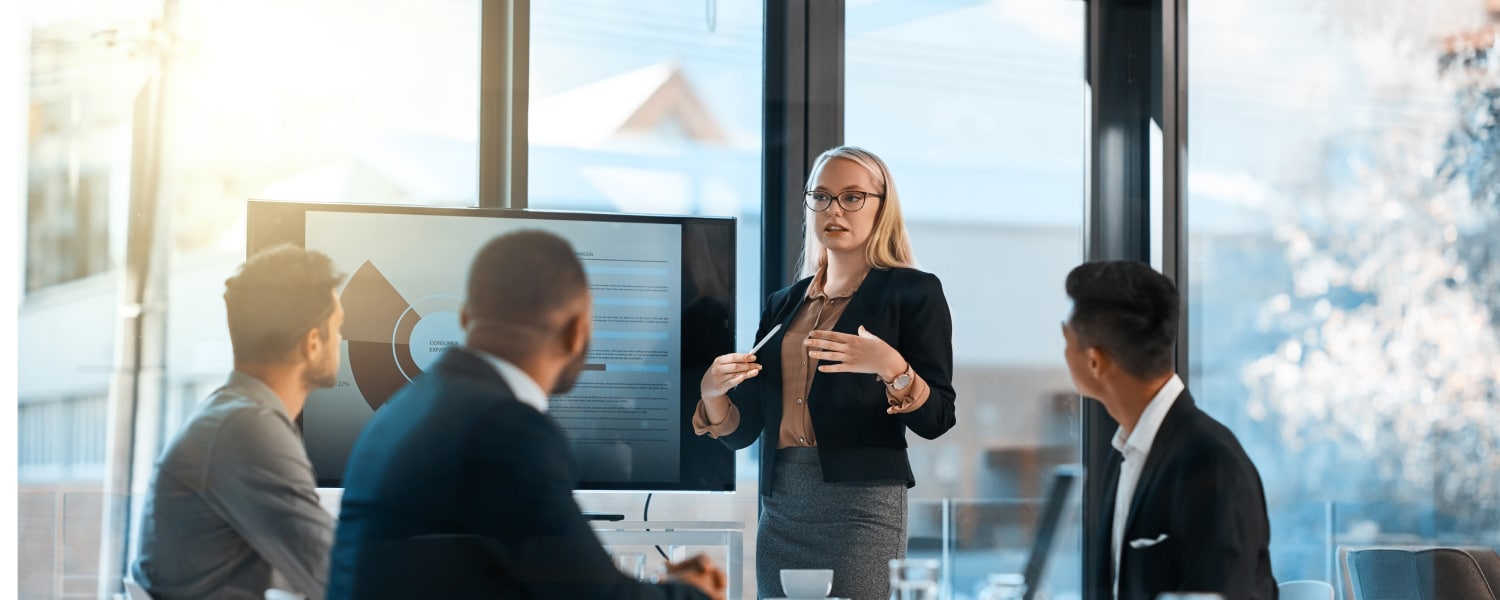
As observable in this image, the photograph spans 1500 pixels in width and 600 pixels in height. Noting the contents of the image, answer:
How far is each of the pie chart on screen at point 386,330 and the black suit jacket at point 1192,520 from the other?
136 cm

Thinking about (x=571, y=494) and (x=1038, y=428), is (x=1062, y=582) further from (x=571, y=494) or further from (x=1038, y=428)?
(x=571, y=494)

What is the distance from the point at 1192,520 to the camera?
2.59 metres

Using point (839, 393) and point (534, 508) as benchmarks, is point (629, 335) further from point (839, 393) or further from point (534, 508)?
A: point (534, 508)

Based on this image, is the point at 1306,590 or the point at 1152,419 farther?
the point at 1306,590

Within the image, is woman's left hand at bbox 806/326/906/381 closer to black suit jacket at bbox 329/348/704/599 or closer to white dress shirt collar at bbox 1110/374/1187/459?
white dress shirt collar at bbox 1110/374/1187/459

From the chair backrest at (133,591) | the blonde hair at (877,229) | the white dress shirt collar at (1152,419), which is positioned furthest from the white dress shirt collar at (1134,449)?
the chair backrest at (133,591)

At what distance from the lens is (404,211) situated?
2.64m

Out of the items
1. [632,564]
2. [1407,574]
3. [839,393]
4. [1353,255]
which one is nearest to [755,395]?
[839,393]

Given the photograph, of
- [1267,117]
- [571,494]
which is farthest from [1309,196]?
[571,494]

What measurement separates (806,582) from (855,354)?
473 millimetres

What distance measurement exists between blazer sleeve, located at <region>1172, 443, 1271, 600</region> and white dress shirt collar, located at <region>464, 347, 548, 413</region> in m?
1.23

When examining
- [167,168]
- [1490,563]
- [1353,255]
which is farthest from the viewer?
[1490,563]

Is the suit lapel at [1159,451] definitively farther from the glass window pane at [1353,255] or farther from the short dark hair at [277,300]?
the short dark hair at [277,300]

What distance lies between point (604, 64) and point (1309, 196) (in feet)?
5.77
